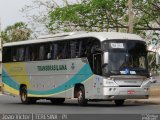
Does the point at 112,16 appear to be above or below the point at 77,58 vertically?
above

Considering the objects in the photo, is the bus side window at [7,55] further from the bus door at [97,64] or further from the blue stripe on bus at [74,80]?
the bus door at [97,64]

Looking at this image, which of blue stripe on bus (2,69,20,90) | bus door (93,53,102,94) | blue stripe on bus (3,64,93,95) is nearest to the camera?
bus door (93,53,102,94)

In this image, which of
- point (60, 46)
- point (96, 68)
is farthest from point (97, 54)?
point (60, 46)

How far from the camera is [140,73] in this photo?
26.4m

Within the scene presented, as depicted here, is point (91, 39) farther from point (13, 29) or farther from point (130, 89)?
point (13, 29)

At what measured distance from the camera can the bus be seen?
26.1 m

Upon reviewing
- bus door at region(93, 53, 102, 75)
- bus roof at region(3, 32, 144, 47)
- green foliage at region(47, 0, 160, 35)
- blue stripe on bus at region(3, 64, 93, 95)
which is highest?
green foliage at region(47, 0, 160, 35)

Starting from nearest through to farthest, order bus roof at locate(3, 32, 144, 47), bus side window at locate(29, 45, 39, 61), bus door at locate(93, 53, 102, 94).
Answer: bus door at locate(93, 53, 102, 94) < bus roof at locate(3, 32, 144, 47) < bus side window at locate(29, 45, 39, 61)

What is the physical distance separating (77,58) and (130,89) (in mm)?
2983

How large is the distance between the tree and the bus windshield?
52.1m

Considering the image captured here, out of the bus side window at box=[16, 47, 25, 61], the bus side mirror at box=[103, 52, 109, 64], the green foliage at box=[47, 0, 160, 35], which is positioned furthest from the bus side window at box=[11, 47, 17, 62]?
the bus side mirror at box=[103, 52, 109, 64]

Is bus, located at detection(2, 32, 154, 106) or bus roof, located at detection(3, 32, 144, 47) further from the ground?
bus roof, located at detection(3, 32, 144, 47)

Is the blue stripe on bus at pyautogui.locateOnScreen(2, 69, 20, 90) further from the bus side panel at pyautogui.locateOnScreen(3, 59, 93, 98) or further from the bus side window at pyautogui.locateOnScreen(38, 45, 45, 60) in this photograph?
the bus side window at pyautogui.locateOnScreen(38, 45, 45, 60)

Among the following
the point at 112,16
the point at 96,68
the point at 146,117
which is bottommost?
the point at 146,117
